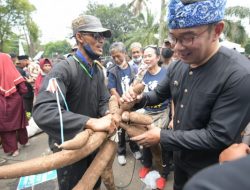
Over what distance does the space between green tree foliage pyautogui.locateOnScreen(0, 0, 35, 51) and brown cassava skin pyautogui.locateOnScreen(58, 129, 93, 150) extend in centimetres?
2977

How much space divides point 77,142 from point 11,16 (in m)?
32.2

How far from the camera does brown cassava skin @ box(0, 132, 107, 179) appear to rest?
140cm

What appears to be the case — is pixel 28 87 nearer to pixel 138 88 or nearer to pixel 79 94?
pixel 79 94

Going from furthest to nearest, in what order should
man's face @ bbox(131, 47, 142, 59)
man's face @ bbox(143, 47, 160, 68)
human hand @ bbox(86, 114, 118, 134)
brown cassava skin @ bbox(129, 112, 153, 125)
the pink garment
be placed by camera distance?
man's face @ bbox(131, 47, 142, 59), the pink garment, man's face @ bbox(143, 47, 160, 68), brown cassava skin @ bbox(129, 112, 153, 125), human hand @ bbox(86, 114, 118, 134)

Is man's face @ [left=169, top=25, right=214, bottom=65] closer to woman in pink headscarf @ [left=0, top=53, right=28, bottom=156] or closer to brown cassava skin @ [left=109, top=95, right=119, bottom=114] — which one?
brown cassava skin @ [left=109, top=95, right=119, bottom=114]

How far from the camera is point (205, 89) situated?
1.67 m

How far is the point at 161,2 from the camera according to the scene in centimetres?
1734

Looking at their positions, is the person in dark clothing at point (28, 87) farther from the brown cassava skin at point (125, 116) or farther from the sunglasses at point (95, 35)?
the brown cassava skin at point (125, 116)

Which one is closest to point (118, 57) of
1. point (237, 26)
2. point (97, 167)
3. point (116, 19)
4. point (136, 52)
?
point (136, 52)

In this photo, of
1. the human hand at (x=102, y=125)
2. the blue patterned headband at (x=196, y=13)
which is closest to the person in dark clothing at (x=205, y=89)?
the blue patterned headband at (x=196, y=13)

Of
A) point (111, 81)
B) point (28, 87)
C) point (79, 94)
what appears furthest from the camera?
point (28, 87)

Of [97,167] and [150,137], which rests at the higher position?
[150,137]

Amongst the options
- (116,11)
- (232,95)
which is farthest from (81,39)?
(116,11)

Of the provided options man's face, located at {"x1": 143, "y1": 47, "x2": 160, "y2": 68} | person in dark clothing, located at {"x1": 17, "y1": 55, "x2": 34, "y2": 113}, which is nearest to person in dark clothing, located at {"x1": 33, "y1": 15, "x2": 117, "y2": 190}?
man's face, located at {"x1": 143, "y1": 47, "x2": 160, "y2": 68}
